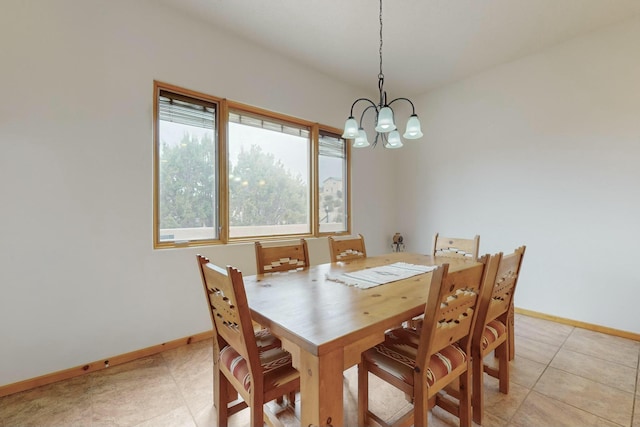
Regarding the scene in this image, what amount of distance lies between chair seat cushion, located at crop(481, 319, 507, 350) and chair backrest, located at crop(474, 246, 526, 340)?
0.09 metres

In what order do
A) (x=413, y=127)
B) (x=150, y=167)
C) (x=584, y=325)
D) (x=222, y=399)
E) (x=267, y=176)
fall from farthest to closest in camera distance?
(x=267, y=176) < (x=584, y=325) < (x=150, y=167) < (x=413, y=127) < (x=222, y=399)

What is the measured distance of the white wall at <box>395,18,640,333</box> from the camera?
8.30 feet

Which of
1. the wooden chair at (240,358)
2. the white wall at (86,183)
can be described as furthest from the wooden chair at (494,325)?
the white wall at (86,183)

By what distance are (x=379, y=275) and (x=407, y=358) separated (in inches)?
21.4

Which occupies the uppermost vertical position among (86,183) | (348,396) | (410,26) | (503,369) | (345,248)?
(410,26)

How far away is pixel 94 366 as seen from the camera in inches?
78.0

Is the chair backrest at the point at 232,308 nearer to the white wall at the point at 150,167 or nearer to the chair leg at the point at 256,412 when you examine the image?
the chair leg at the point at 256,412

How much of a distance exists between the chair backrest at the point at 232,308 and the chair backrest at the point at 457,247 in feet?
6.38

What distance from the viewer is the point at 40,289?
1.82 meters

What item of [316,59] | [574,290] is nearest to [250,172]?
[316,59]

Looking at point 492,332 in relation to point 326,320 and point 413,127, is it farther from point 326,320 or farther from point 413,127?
point 413,127

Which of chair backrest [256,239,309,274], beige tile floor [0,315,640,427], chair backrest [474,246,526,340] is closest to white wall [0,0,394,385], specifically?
beige tile floor [0,315,640,427]

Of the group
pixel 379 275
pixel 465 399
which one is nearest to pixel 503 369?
pixel 465 399

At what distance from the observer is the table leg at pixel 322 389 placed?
0.89 metres
